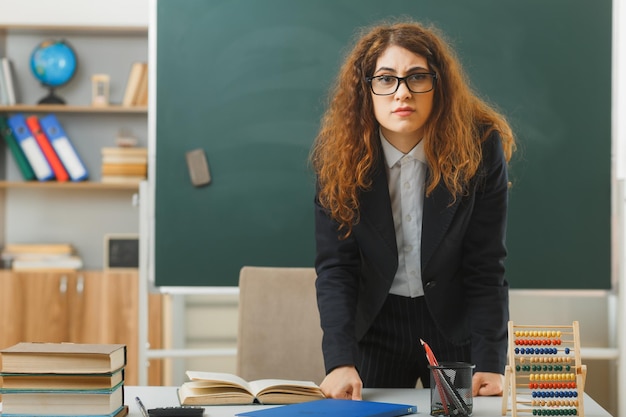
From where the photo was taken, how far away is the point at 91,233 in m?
4.43

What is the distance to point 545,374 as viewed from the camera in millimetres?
1556

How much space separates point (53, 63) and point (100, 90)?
27 cm

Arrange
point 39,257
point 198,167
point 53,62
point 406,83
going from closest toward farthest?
point 406,83 < point 198,167 < point 39,257 < point 53,62

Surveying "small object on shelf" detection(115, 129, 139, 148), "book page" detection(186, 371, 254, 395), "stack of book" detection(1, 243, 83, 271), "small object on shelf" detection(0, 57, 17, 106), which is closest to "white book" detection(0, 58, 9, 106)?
"small object on shelf" detection(0, 57, 17, 106)

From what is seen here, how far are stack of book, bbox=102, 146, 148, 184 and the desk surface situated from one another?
2.42 m

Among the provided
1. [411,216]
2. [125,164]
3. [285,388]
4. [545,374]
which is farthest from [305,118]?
[545,374]

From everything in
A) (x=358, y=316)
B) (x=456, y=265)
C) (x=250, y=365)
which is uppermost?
(x=456, y=265)

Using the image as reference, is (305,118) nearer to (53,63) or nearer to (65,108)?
(65,108)

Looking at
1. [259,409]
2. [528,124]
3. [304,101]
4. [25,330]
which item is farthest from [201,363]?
[259,409]

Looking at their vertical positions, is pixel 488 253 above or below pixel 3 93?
below

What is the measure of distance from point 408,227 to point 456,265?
0.46 ft

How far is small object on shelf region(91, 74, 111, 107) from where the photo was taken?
426cm

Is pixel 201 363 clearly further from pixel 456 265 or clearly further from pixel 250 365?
pixel 456 265

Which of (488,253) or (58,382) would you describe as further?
(488,253)
